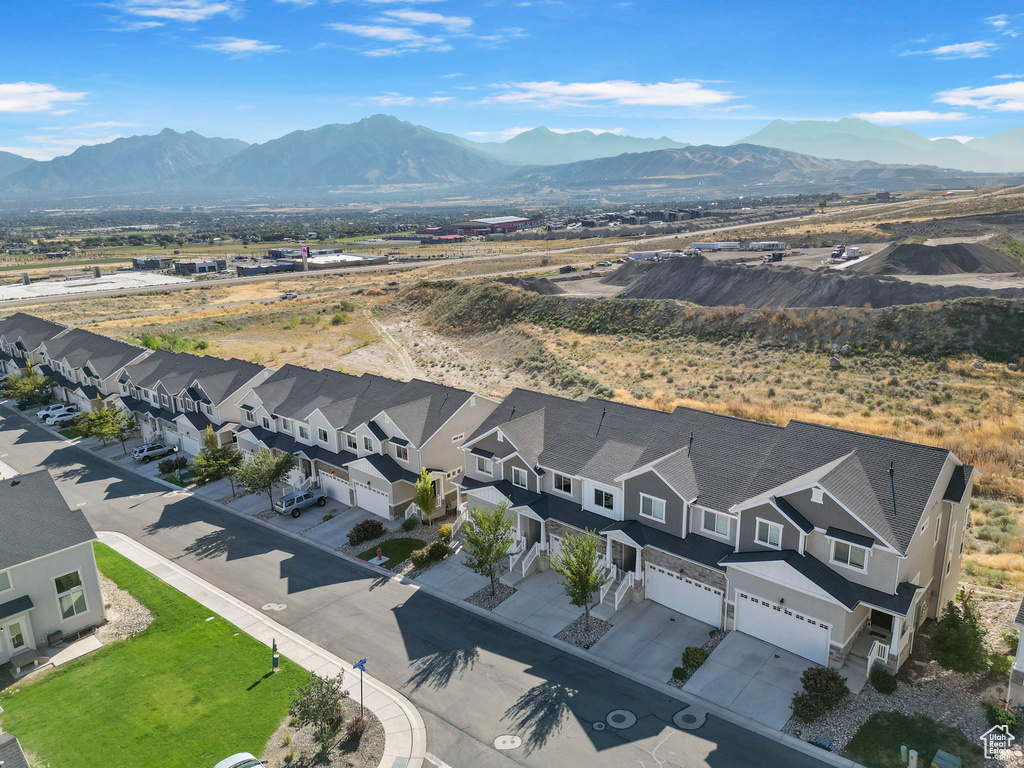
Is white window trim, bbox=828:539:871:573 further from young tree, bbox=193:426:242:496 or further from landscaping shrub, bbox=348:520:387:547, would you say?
young tree, bbox=193:426:242:496

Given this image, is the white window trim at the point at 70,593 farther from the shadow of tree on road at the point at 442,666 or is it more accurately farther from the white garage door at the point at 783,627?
the white garage door at the point at 783,627

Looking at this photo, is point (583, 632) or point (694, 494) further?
point (694, 494)

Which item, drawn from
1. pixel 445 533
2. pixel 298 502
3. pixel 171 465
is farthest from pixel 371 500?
pixel 171 465

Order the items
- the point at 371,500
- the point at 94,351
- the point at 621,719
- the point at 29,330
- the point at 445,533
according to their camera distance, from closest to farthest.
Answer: the point at 621,719 < the point at 445,533 < the point at 371,500 < the point at 94,351 < the point at 29,330

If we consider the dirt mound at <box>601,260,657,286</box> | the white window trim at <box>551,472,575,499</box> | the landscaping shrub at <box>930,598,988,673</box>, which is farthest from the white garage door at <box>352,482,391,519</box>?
the dirt mound at <box>601,260,657,286</box>

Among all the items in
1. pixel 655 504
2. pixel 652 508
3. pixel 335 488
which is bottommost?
pixel 335 488

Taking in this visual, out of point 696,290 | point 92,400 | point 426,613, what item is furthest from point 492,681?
point 696,290

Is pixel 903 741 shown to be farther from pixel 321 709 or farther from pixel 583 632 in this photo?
pixel 321 709
